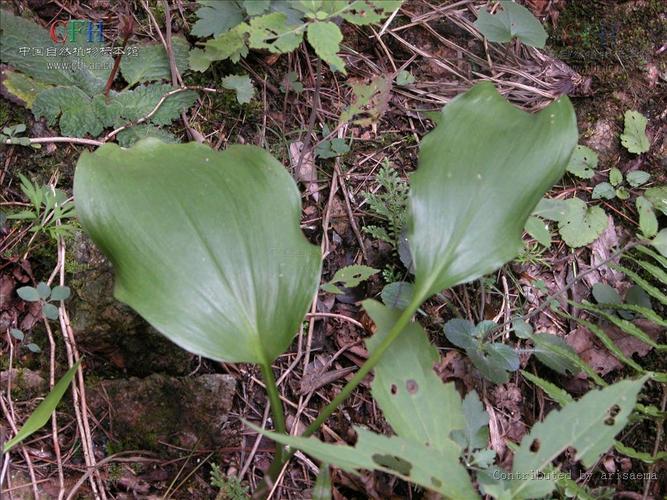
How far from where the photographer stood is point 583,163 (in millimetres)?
1809

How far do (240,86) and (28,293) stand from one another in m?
0.78

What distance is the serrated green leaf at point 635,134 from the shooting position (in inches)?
72.0

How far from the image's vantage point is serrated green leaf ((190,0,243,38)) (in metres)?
1.63

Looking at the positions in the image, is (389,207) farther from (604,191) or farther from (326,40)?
(604,191)

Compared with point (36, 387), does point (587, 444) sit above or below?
above

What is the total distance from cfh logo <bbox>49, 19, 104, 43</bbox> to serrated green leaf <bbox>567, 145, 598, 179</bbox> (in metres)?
1.45

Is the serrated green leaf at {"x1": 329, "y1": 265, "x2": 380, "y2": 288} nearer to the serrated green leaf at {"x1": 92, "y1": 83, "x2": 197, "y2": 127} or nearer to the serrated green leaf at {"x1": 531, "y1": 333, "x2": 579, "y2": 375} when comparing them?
the serrated green leaf at {"x1": 531, "y1": 333, "x2": 579, "y2": 375}

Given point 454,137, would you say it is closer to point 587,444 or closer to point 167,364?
point 587,444

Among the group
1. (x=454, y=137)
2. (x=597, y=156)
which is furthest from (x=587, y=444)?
(x=597, y=156)

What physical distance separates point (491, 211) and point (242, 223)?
0.52 metres

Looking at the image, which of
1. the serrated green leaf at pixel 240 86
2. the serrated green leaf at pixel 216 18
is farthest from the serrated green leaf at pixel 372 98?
the serrated green leaf at pixel 216 18

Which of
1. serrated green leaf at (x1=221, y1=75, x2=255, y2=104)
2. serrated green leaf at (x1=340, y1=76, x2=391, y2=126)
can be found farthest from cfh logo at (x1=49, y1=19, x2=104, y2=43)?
serrated green leaf at (x1=340, y1=76, x2=391, y2=126)

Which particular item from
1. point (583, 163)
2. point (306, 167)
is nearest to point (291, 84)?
point (306, 167)

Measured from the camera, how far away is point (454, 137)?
1.27 metres
